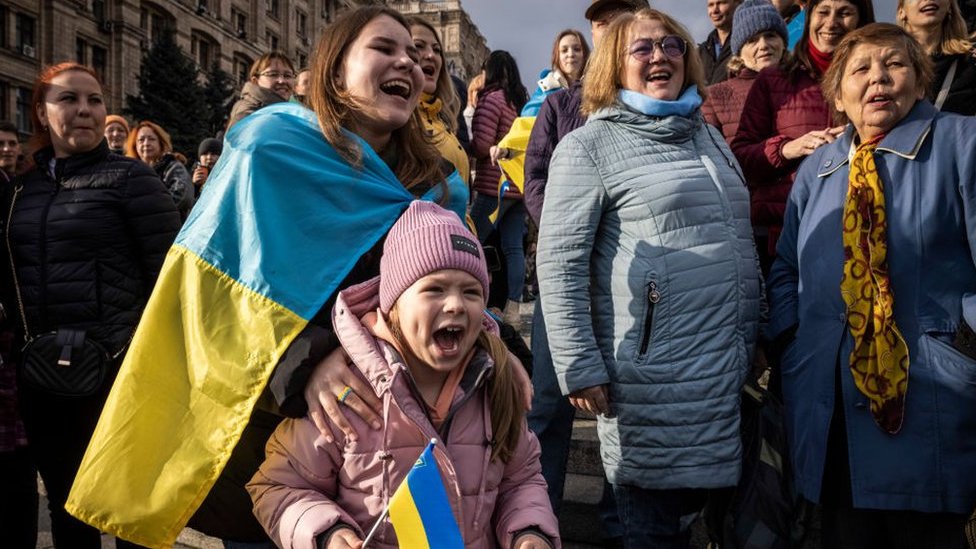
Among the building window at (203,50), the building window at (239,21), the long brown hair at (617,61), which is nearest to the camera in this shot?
the long brown hair at (617,61)

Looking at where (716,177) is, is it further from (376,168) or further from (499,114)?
(499,114)

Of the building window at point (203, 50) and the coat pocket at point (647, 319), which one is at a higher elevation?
the building window at point (203, 50)

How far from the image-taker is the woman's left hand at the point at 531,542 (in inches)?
72.2

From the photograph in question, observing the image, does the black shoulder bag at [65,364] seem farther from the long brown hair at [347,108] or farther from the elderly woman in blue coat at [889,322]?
the elderly woman in blue coat at [889,322]

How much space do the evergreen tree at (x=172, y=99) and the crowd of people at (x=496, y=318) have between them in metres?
30.2

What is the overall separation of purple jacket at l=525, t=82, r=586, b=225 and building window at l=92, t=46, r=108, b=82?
125ft

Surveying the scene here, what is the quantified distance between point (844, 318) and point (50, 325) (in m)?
3.17

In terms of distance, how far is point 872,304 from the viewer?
2311mm

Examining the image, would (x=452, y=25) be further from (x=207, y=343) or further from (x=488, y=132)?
(x=207, y=343)

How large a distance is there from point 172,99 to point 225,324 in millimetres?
33265

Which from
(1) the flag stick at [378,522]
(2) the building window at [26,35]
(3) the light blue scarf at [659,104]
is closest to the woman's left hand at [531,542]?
(1) the flag stick at [378,522]

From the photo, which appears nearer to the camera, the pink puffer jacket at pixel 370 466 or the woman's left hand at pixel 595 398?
the pink puffer jacket at pixel 370 466

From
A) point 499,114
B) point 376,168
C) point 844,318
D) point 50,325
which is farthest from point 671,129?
point 499,114

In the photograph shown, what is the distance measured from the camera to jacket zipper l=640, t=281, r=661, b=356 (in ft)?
8.21
